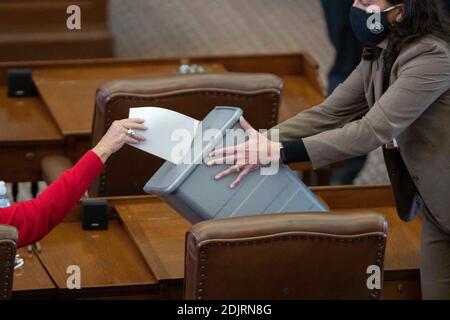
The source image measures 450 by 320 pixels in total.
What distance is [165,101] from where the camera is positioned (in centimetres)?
416

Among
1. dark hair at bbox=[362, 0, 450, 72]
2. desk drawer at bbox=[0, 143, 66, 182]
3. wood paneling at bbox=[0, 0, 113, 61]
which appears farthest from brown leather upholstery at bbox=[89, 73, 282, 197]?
wood paneling at bbox=[0, 0, 113, 61]

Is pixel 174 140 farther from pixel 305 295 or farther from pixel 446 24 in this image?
pixel 446 24

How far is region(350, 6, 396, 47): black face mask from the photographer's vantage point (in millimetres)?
3352

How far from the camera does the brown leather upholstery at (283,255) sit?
9.75ft

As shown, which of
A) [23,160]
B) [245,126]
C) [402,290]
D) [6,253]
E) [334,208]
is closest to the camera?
[6,253]

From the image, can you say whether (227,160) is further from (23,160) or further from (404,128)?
(23,160)

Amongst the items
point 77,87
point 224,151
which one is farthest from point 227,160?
point 77,87

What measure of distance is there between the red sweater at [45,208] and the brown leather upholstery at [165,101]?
89cm

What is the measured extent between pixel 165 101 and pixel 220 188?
862 millimetres

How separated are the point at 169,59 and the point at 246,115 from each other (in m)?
1.21

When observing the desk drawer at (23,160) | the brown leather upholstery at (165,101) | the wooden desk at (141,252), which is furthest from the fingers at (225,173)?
the desk drawer at (23,160)

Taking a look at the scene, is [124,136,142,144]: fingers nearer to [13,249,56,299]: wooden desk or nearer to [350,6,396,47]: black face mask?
[13,249,56,299]: wooden desk

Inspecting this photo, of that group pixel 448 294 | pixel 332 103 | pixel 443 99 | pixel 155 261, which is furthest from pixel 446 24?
pixel 155 261

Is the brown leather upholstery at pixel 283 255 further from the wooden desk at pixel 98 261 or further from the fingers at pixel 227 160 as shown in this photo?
the wooden desk at pixel 98 261
